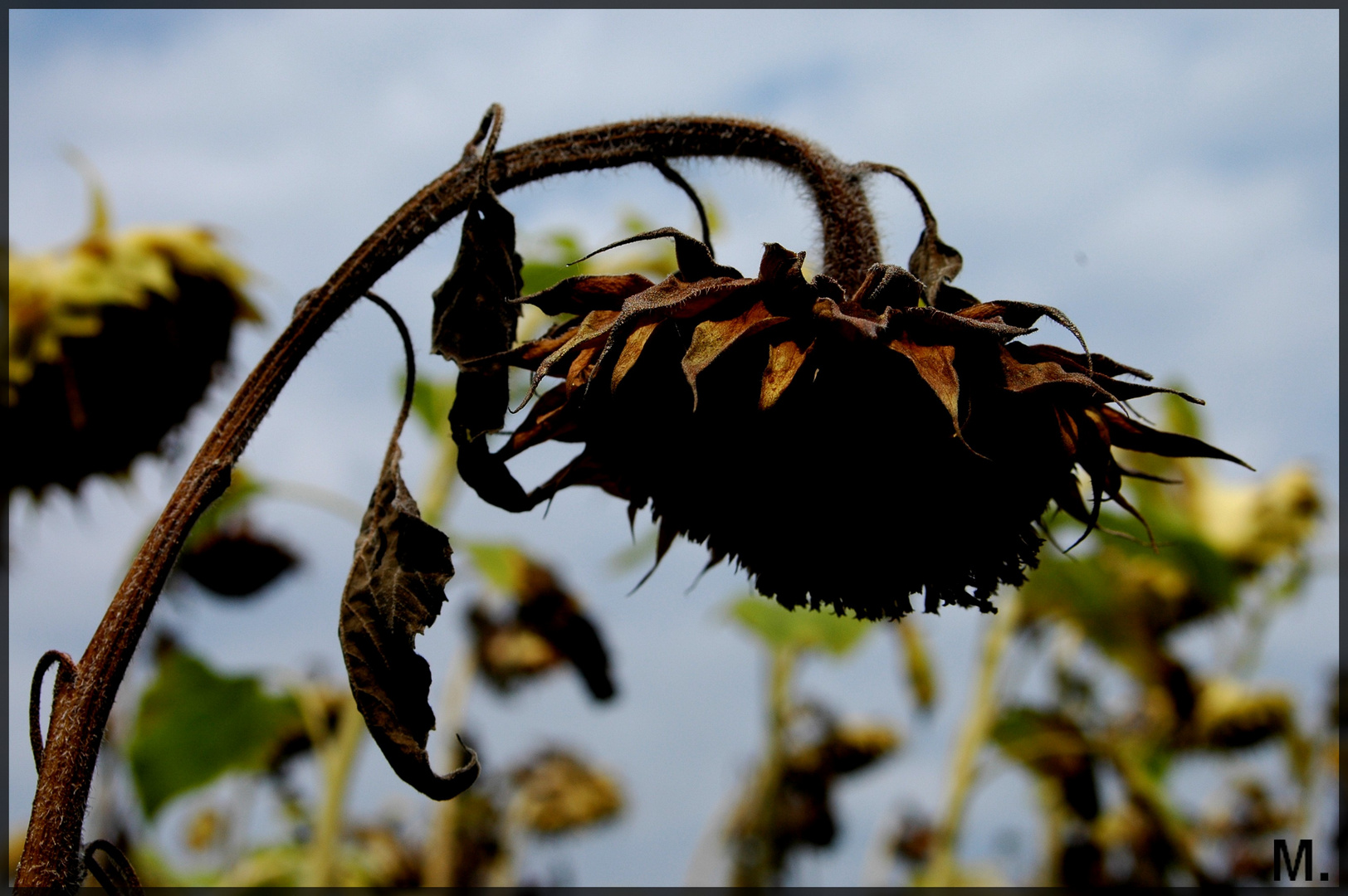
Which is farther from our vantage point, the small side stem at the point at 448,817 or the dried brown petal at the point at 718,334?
the small side stem at the point at 448,817

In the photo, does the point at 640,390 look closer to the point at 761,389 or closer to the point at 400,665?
the point at 761,389

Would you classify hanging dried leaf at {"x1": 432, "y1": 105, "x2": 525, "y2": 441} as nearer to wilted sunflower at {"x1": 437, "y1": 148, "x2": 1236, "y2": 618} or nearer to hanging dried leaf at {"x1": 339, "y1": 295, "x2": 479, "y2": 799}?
wilted sunflower at {"x1": 437, "y1": 148, "x2": 1236, "y2": 618}

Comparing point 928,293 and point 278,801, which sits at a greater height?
point 928,293

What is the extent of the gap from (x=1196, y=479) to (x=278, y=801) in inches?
218

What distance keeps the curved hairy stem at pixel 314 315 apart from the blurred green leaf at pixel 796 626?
7.98 ft

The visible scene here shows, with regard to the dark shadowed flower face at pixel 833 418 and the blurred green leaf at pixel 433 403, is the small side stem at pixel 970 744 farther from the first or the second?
the dark shadowed flower face at pixel 833 418

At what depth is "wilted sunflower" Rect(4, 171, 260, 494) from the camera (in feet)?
10.8

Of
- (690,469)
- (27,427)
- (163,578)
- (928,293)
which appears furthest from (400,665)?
(27,427)

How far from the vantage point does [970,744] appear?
533cm

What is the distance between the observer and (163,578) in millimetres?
1206

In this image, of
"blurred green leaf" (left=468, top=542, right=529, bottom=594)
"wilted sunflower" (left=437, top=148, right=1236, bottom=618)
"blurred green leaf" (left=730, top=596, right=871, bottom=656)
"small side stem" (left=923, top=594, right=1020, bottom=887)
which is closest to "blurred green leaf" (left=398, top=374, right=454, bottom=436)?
"blurred green leaf" (left=468, top=542, right=529, bottom=594)

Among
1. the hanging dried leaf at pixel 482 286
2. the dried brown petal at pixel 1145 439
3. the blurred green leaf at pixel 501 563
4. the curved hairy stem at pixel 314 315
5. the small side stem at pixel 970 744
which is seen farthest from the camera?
the small side stem at pixel 970 744

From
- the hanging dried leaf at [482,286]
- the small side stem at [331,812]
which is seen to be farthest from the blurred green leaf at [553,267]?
the small side stem at [331,812]

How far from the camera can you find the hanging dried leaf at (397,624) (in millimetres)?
1222
